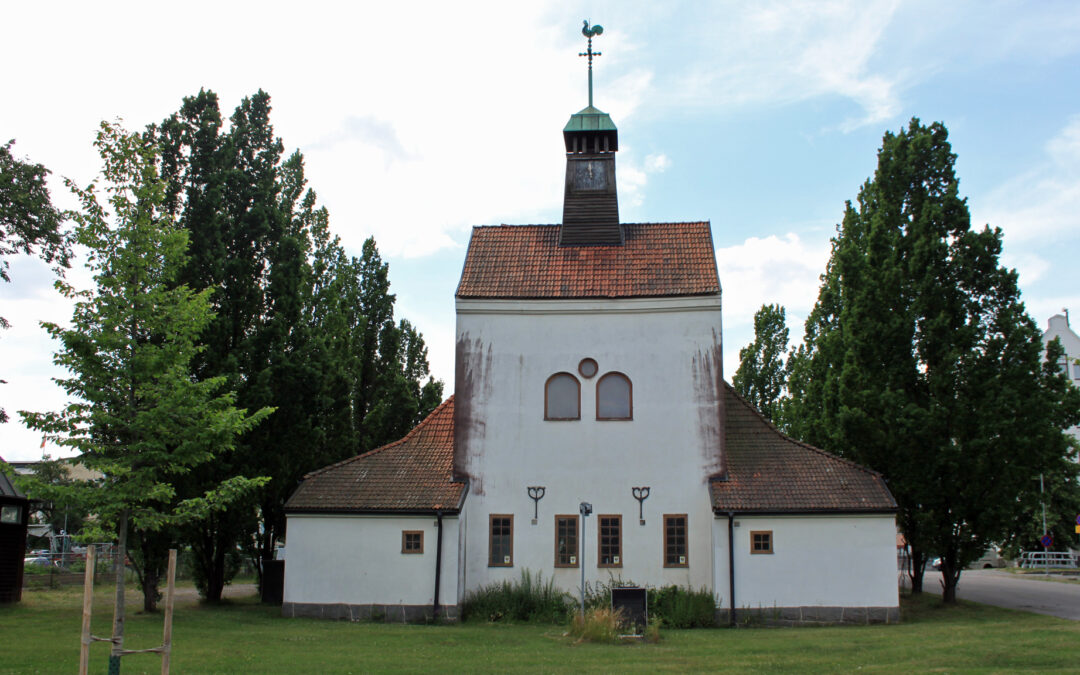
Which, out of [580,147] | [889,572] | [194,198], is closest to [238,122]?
[194,198]

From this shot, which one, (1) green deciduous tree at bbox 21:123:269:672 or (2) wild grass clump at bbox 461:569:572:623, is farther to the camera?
(2) wild grass clump at bbox 461:569:572:623

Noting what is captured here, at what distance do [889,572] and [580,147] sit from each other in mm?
14953

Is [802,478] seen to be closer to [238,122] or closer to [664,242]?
[664,242]

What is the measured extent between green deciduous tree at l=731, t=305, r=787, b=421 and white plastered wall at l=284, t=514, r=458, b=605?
20100mm

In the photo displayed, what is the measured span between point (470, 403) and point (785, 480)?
848 centimetres

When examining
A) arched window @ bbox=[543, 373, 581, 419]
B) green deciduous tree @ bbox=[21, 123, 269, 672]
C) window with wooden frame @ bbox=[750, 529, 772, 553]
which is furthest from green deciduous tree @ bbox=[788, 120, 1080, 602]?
green deciduous tree @ bbox=[21, 123, 269, 672]

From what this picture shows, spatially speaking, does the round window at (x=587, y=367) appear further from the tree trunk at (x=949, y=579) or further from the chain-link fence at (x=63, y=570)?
the chain-link fence at (x=63, y=570)

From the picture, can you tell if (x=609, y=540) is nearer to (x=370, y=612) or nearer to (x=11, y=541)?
(x=370, y=612)

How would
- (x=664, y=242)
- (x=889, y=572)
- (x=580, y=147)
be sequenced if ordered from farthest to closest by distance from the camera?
(x=580, y=147) → (x=664, y=242) → (x=889, y=572)

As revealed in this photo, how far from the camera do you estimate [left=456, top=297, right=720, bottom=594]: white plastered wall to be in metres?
21.7

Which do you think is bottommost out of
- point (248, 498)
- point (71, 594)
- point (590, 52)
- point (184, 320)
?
point (71, 594)

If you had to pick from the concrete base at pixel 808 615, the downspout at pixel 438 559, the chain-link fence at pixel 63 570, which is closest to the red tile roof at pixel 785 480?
the concrete base at pixel 808 615

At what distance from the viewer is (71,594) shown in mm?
27562

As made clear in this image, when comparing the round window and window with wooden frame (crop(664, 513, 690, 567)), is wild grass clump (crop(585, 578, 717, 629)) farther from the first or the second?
the round window
